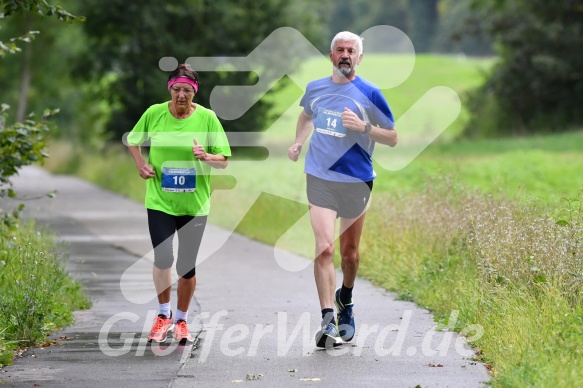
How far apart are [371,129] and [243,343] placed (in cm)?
180

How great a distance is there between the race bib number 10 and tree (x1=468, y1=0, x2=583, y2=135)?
124 feet

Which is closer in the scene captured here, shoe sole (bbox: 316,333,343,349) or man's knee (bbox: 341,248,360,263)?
shoe sole (bbox: 316,333,343,349)

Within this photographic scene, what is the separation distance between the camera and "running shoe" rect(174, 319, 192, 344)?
9.00m

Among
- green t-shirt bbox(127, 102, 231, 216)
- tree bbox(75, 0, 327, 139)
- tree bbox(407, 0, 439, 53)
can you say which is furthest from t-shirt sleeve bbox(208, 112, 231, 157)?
tree bbox(407, 0, 439, 53)

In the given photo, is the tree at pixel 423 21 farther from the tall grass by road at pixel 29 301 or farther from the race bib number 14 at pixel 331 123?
the race bib number 14 at pixel 331 123

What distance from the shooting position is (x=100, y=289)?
41.2 feet

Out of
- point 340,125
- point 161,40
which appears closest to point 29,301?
point 340,125

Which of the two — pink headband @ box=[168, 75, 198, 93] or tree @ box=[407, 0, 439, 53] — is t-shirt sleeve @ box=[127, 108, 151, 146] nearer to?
pink headband @ box=[168, 75, 198, 93]

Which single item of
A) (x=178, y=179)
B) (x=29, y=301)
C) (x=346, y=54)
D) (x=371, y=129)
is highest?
(x=346, y=54)

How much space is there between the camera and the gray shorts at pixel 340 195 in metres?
8.90

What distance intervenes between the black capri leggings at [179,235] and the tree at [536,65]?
1479 inches

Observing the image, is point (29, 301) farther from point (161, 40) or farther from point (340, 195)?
point (161, 40)

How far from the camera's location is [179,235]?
9.16 meters

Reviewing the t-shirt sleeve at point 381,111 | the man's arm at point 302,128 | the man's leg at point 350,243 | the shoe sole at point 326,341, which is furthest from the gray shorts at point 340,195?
the shoe sole at point 326,341
